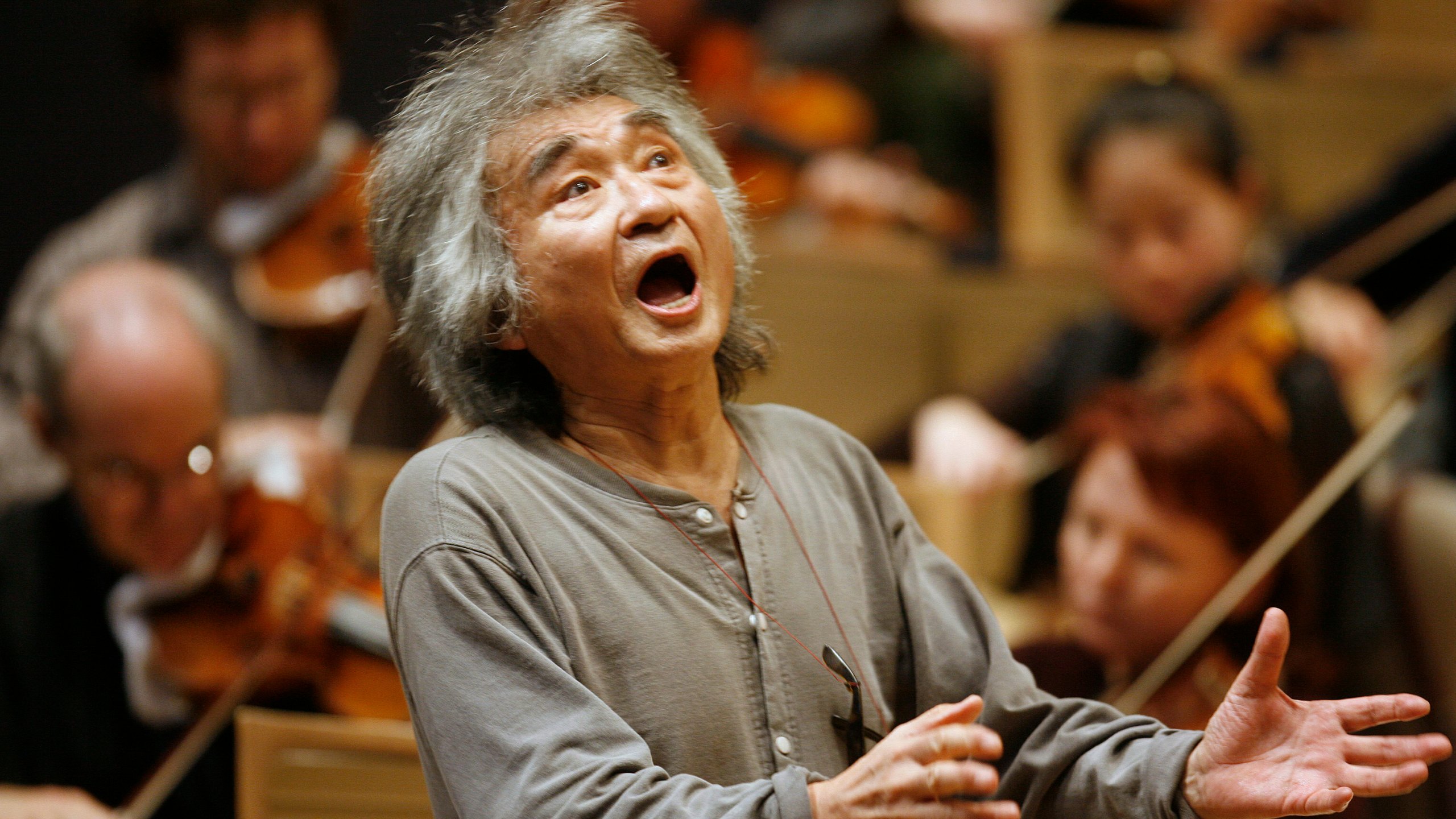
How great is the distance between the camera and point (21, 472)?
236cm

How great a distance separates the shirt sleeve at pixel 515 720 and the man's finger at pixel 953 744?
74 mm

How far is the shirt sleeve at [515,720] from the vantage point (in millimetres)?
794

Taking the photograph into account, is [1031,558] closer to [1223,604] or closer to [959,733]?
[1223,604]

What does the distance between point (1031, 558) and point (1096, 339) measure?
16.5 inches

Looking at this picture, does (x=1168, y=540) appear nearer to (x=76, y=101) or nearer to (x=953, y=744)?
(x=953, y=744)

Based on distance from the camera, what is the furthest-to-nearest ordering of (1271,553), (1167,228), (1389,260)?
(1389,260) → (1167,228) → (1271,553)

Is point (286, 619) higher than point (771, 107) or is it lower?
lower

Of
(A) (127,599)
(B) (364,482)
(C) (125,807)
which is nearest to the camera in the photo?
(C) (125,807)

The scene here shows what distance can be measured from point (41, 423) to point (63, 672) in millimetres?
356

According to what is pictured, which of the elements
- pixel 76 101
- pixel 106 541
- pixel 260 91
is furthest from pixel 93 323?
pixel 76 101

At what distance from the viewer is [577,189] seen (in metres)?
0.93

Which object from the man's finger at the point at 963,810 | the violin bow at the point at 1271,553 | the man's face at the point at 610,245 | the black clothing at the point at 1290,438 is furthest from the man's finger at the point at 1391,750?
the black clothing at the point at 1290,438

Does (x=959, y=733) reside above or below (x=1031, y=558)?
above

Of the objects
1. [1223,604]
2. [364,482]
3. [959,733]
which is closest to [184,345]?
[364,482]
